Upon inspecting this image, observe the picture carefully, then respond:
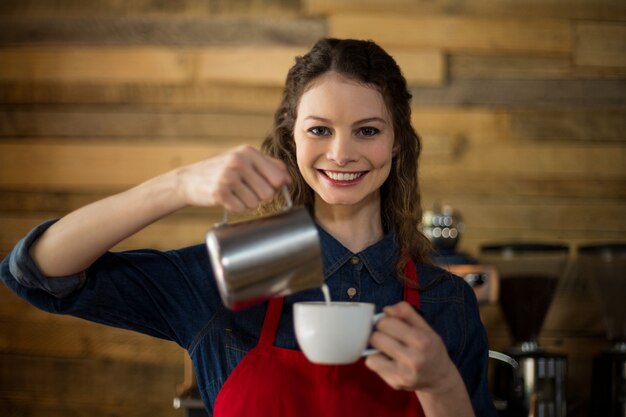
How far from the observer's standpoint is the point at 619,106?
2.97 metres

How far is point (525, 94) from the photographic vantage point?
2971 millimetres

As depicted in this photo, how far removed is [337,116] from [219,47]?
1908 millimetres

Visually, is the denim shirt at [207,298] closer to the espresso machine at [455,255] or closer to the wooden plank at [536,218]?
the espresso machine at [455,255]

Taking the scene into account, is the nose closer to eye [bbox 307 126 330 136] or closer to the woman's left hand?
eye [bbox 307 126 330 136]

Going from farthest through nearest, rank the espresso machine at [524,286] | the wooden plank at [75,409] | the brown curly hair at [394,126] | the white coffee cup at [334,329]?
the wooden plank at [75,409]
the espresso machine at [524,286]
the brown curly hair at [394,126]
the white coffee cup at [334,329]

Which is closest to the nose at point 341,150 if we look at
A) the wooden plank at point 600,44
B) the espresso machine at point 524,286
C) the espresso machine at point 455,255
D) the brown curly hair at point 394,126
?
the brown curly hair at point 394,126

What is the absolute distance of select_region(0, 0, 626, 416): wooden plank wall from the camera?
2947mm

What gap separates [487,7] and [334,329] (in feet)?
7.67

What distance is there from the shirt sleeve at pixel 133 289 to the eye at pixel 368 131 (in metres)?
0.30

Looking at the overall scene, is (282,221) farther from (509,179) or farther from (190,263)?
(509,179)

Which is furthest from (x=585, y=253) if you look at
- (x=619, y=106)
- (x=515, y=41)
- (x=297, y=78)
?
(x=297, y=78)

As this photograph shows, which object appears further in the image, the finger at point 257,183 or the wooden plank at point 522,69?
the wooden plank at point 522,69

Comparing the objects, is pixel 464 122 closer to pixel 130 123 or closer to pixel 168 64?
pixel 168 64

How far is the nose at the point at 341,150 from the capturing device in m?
1.14
